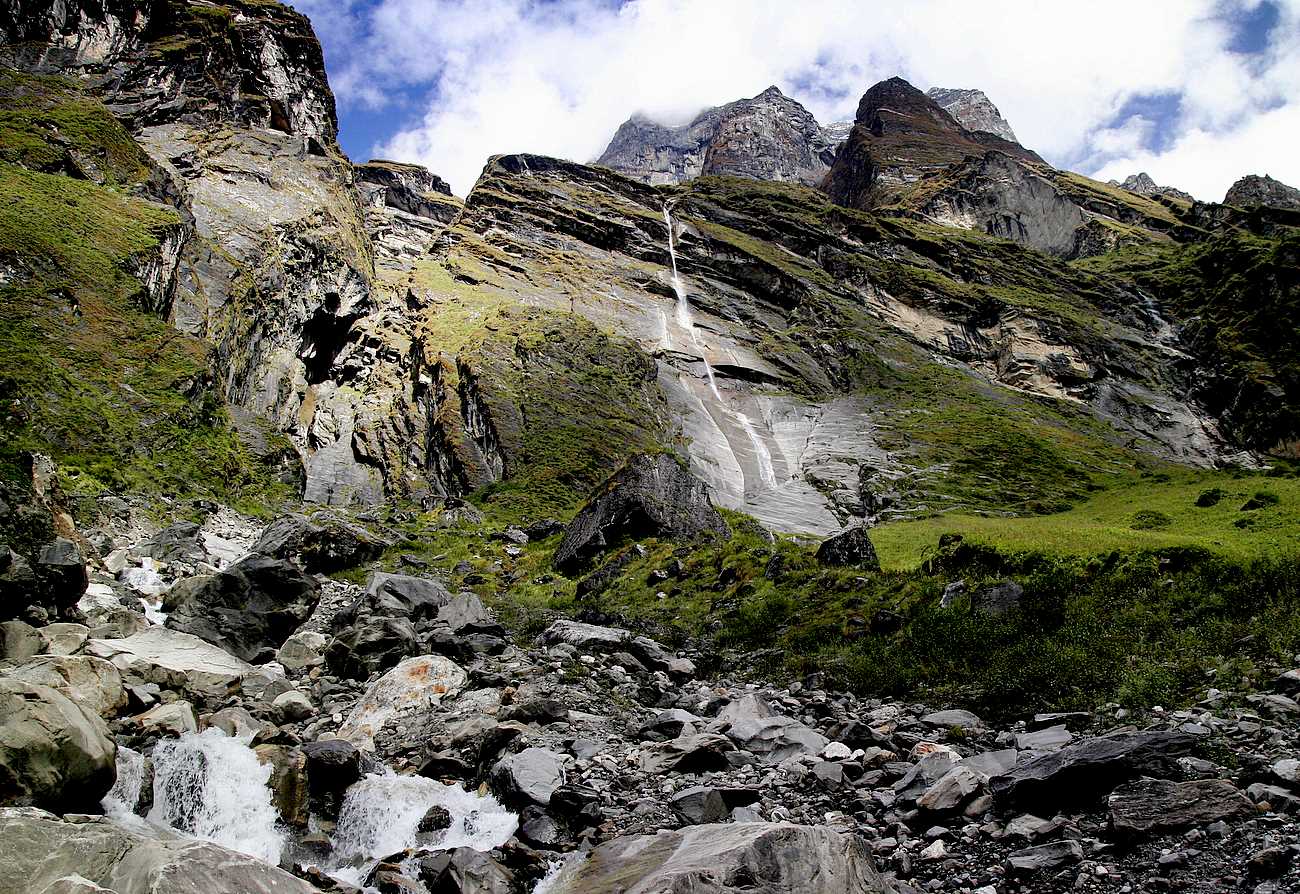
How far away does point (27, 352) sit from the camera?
1165 inches

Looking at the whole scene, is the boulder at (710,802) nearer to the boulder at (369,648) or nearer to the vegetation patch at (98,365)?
the boulder at (369,648)

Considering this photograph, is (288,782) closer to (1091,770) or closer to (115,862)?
(115,862)

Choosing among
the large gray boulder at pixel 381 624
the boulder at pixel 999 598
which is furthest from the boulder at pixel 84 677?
the boulder at pixel 999 598

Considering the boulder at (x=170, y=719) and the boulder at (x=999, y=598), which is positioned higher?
the boulder at (x=999, y=598)

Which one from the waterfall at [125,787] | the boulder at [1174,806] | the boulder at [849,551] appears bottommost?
the waterfall at [125,787]

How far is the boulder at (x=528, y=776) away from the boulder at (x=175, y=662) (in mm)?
7006

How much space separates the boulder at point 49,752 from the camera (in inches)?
308

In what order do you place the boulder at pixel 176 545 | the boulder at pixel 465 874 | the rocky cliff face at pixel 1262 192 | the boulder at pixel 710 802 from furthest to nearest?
1. the rocky cliff face at pixel 1262 192
2. the boulder at pixel 176 545
3. the boulder at pixel 710 802
4. the boulder at pixel 465 874

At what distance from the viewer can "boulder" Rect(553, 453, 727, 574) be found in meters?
28.5

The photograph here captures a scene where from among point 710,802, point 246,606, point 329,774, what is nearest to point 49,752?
point 329,774

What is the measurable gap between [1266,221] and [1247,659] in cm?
15856

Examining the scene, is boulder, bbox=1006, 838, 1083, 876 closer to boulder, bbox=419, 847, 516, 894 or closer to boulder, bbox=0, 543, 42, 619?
boulder, bbox=419, 847, 516, 894

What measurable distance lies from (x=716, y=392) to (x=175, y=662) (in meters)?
66.2

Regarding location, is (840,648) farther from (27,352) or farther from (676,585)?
(27,352)
